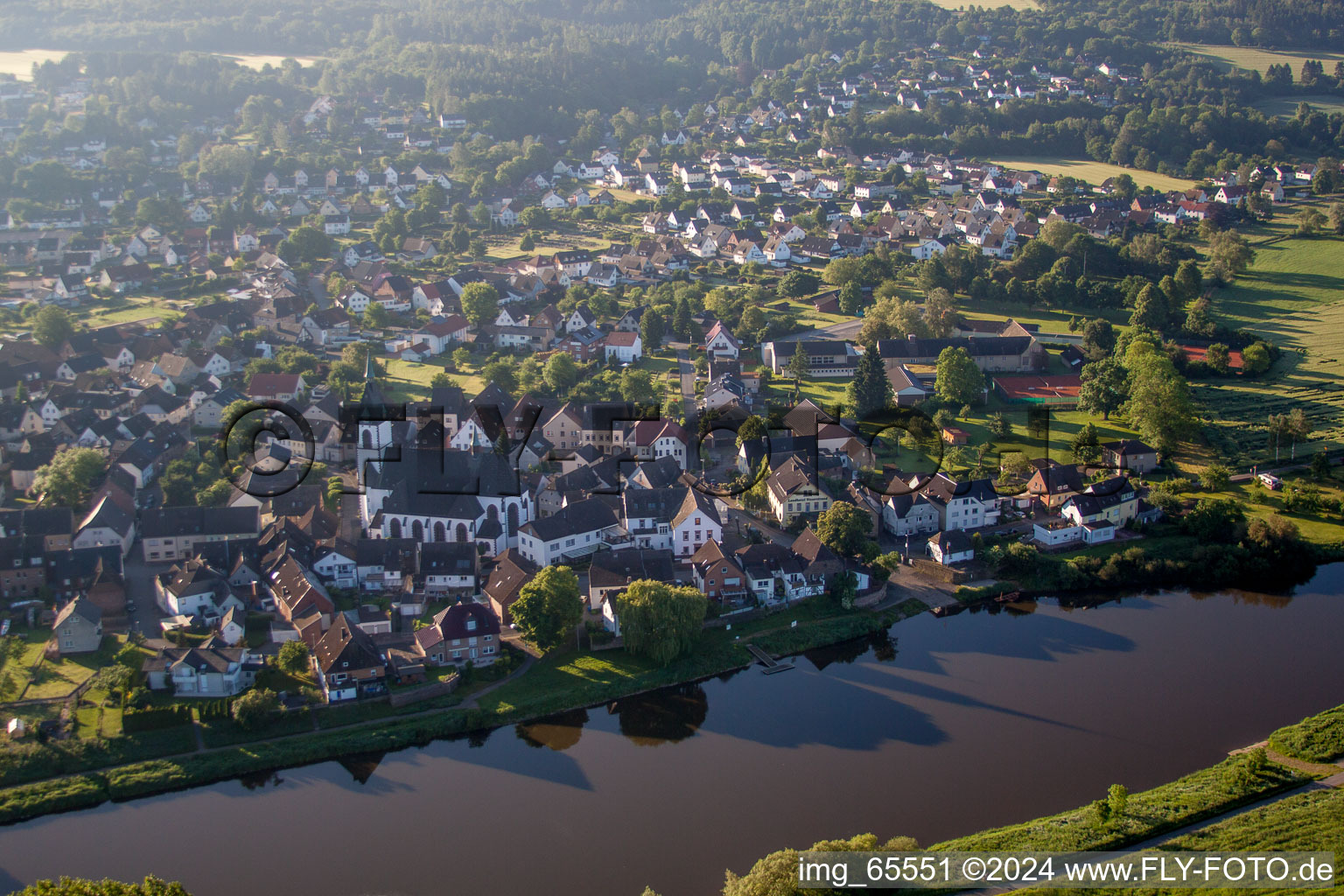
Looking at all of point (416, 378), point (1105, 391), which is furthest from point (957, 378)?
point (416, 378)

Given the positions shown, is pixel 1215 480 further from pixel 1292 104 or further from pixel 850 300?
pixel 1292 104

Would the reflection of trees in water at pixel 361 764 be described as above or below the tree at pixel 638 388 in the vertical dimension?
below

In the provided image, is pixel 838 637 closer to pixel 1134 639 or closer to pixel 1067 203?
pixel 1134 639

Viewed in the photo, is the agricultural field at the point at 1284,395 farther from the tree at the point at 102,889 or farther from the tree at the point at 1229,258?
the tree at the point at 102,889

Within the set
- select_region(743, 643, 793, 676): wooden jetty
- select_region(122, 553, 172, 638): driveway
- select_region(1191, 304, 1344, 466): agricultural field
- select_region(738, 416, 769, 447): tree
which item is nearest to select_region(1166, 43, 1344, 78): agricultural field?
select_region(1191, 304, 1344, 466): agricultural field

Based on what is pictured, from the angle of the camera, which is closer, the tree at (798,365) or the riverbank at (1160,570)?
the riverbank at (1160,570)

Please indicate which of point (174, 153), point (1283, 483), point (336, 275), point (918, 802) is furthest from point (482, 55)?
point (918, 802)

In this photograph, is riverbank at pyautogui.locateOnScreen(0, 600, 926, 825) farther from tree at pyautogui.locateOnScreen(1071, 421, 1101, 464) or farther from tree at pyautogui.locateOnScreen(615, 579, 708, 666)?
tree at pyautogui.locateOnScreen(1071, 421, 1101, 464)

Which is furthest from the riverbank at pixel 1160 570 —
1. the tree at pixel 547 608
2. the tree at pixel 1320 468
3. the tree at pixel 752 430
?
the tree at pixel 547 608

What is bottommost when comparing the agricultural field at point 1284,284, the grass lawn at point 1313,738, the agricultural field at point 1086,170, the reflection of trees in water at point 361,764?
the reflection of trees in water at point 361,764
